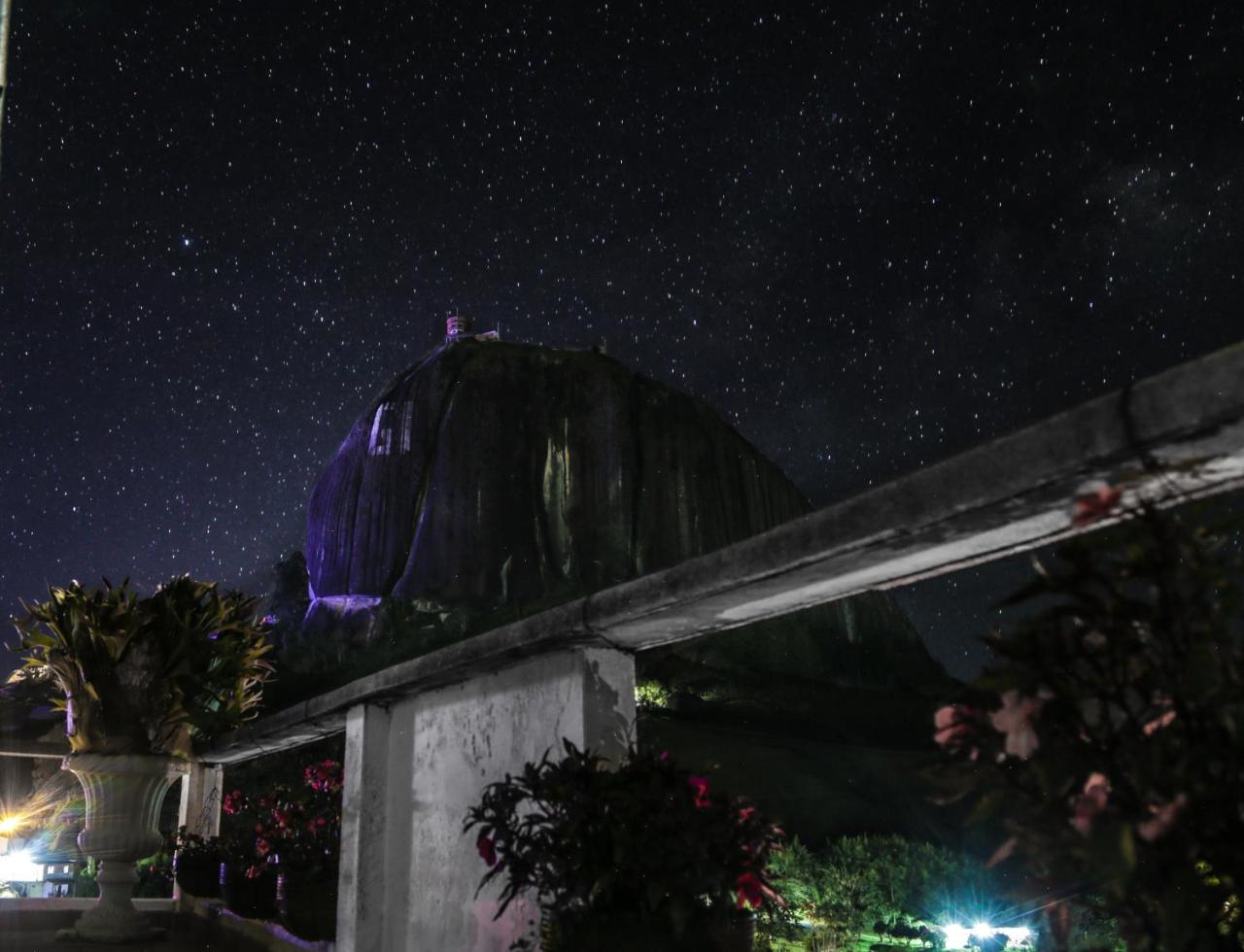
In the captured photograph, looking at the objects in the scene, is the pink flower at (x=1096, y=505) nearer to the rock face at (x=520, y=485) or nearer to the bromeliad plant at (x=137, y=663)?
the bromeliad plant at (x=137, y=663)

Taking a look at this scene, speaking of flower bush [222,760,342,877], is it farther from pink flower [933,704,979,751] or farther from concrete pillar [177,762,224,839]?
pink flower [933,704,979,751]

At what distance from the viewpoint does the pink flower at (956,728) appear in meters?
2.05

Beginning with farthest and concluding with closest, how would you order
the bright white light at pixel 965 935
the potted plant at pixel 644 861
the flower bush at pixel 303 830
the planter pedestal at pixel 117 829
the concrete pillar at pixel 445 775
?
1. the planter pedestal at pixel 117 829
2. the flower bush at pixel 303 830
3. the bright white light at pixel 965 935
4. the concrete pillar at pixel 445 775
5. the potted plant at pixel 644 861

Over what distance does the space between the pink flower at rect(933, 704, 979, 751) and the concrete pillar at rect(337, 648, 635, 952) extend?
2161 millimetres

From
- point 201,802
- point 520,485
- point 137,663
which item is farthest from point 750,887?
point 520,485

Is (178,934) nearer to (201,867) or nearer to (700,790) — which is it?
(201,867)

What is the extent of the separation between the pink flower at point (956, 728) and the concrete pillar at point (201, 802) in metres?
10.3

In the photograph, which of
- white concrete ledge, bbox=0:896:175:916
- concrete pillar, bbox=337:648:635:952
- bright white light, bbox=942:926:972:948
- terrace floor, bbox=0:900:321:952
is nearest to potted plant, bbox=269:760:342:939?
terrace floor, bbox=0:900:321:952

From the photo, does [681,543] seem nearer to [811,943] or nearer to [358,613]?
[358,613]

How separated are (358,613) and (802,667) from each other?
12.1 metres

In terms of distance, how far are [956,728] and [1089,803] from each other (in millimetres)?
296

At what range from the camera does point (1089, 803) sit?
1.84 m

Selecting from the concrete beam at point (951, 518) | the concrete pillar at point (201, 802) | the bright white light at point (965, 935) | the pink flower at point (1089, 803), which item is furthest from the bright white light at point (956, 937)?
the concrete pillar at point (201, 802)

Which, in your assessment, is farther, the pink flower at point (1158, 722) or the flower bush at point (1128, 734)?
the pink flower at point (1158, 722)
